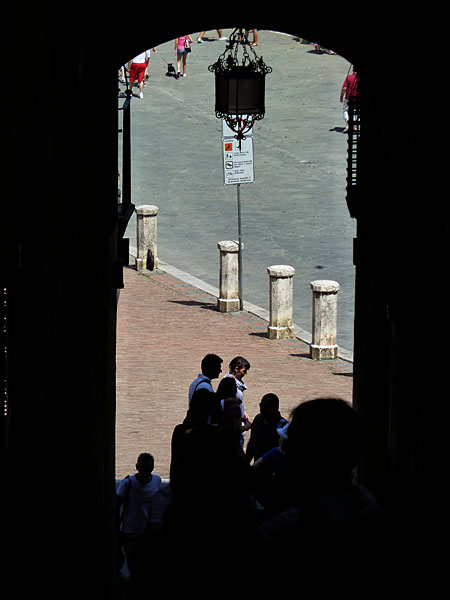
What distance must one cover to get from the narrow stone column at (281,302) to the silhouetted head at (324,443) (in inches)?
579

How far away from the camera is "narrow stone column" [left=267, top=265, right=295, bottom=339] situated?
1844 cm

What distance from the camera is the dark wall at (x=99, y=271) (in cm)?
526

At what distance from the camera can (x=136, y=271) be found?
72.8 ft

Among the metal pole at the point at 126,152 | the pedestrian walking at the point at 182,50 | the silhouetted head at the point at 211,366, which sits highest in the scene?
the pedestrian walking at the point at 182,50

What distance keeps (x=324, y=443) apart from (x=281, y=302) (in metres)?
14.9

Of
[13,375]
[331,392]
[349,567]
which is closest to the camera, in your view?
[349,567]

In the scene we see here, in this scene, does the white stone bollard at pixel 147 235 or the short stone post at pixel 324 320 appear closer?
the short stone post at pixel 324 320

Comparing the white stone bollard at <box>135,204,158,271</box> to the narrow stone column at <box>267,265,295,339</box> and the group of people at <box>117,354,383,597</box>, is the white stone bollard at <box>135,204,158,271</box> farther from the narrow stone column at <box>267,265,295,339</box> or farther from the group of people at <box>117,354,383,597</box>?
the group of people at <box>117,354,383,597</box>

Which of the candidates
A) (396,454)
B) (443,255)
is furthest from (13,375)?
(396,454)

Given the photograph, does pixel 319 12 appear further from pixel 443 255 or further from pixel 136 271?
pixel 136 271

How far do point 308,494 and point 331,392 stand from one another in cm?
1252

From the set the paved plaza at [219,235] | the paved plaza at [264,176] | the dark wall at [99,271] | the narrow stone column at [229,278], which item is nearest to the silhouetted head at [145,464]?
the dark wall at [99,271]

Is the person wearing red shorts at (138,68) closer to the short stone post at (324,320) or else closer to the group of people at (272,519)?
the short stone post at (324,320)

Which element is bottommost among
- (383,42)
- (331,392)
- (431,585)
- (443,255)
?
(331,392)
